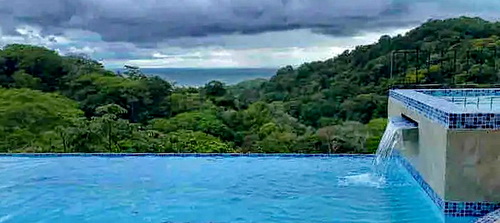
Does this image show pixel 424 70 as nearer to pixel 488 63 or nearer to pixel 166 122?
pixel 488 63

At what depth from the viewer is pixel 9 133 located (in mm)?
10195

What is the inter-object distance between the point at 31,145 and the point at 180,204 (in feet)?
19.6

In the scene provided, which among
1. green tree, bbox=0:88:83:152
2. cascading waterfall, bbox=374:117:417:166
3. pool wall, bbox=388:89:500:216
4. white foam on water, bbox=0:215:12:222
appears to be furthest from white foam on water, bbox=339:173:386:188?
green tree, bbox=0:88:83:152

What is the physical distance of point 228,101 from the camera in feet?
41.1

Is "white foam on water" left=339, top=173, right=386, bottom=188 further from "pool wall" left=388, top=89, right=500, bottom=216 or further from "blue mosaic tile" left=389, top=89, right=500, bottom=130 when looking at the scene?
"pool wall" left=388, top=89, right=500, bottom=216

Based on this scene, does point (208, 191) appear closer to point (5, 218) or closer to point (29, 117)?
point (5, 218)

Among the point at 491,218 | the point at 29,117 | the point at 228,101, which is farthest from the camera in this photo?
the point at 228,101

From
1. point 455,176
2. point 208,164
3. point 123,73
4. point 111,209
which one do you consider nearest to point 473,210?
point 455,176

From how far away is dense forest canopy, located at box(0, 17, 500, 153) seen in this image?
8.95m

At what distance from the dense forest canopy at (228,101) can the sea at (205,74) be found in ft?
0.86

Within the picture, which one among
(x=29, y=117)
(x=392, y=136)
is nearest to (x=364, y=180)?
(x=392, y=136)

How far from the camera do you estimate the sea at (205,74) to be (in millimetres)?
14102

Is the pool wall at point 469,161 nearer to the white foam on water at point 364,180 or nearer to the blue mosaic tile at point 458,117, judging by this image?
the blue mosaic tile at point 458,117

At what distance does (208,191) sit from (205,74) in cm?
1017
